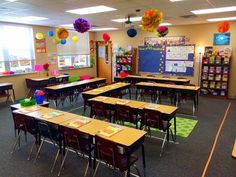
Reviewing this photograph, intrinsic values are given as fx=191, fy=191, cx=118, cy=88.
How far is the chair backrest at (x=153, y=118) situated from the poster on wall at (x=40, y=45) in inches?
261

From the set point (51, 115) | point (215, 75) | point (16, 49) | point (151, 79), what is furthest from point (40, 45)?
point (215, 75)

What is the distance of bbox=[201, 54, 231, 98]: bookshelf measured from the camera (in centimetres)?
777

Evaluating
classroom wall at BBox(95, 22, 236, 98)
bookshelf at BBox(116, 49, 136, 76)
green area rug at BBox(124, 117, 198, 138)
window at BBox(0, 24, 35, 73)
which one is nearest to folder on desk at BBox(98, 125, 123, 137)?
→ green area rug at BBox(124, 117, 198, 138)

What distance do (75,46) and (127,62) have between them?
2.97 meters

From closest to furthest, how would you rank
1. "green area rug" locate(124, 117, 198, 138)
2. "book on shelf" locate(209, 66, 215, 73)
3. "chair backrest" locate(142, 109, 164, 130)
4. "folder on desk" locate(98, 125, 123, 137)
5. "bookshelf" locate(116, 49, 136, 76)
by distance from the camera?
"folder on desk" locate(98, 125, 123, 137) < "chair backrest" locate(142, 109, 164, 130) < "green area rug" locate(124, 117, 198, 138) < "book on shelf" locate(209, 66, 215, 73) < "bookshelf" locate(116, 49, 136, 76)

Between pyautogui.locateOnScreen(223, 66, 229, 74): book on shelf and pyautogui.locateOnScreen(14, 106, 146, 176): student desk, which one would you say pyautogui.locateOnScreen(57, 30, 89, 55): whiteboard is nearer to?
pyautogui.locateOnScreen(14, 106, 146, 176): student desk

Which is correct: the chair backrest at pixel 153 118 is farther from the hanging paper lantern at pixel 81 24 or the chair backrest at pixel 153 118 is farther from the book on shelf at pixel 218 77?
the book on shelf at pixel 218 77

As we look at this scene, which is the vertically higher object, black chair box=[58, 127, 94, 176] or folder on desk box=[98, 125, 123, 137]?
folder on desk box=[98, 125, 123, 137]

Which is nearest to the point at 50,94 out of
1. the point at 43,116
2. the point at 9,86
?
the point at 9,86

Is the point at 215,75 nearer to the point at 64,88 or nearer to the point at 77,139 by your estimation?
the point at 64,88

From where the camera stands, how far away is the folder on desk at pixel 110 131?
2770 millimetres

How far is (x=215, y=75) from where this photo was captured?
26.3ft

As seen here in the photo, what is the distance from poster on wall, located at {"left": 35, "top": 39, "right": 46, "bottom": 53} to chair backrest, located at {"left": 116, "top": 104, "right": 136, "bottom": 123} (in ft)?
19.7

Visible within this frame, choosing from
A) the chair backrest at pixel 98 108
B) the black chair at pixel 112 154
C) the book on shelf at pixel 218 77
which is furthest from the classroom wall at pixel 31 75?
the book on shelf at pixel 218 77
